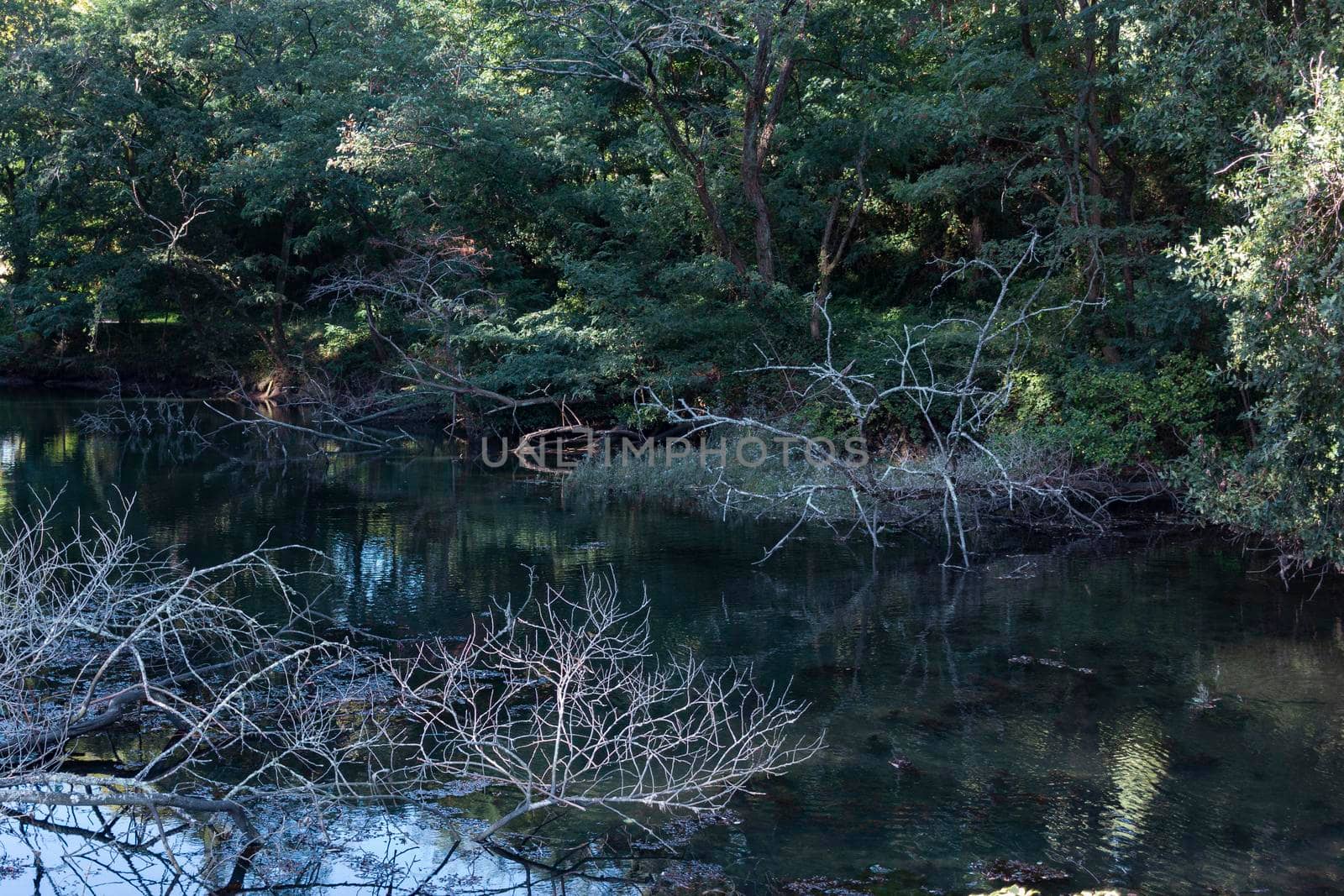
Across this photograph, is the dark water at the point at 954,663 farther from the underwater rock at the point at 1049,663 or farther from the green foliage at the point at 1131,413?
the green foliage at the point at 1131,413

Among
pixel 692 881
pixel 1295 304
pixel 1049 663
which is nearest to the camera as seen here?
pixel 692 881

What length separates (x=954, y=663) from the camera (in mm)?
9969

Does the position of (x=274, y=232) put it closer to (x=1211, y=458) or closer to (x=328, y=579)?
(x=328, y=579)

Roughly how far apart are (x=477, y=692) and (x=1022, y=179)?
42.8ft

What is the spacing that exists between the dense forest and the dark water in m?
1.59

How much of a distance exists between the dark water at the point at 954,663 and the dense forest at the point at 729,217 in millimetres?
1586

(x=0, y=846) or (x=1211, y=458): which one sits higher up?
(x=1211, y=458)

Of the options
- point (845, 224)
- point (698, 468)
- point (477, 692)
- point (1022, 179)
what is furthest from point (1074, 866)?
point (845, 224)

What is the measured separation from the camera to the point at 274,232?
33938 millimetres

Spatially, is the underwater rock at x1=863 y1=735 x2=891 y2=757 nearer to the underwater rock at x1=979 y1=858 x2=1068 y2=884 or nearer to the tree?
the tree

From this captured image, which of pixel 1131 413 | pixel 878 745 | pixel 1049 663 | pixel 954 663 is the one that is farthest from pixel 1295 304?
pixel 1131 413

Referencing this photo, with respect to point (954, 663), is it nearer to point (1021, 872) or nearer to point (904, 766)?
point (904, 766)

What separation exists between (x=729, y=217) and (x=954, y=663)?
14838mm

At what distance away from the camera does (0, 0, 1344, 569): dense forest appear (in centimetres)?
1211
